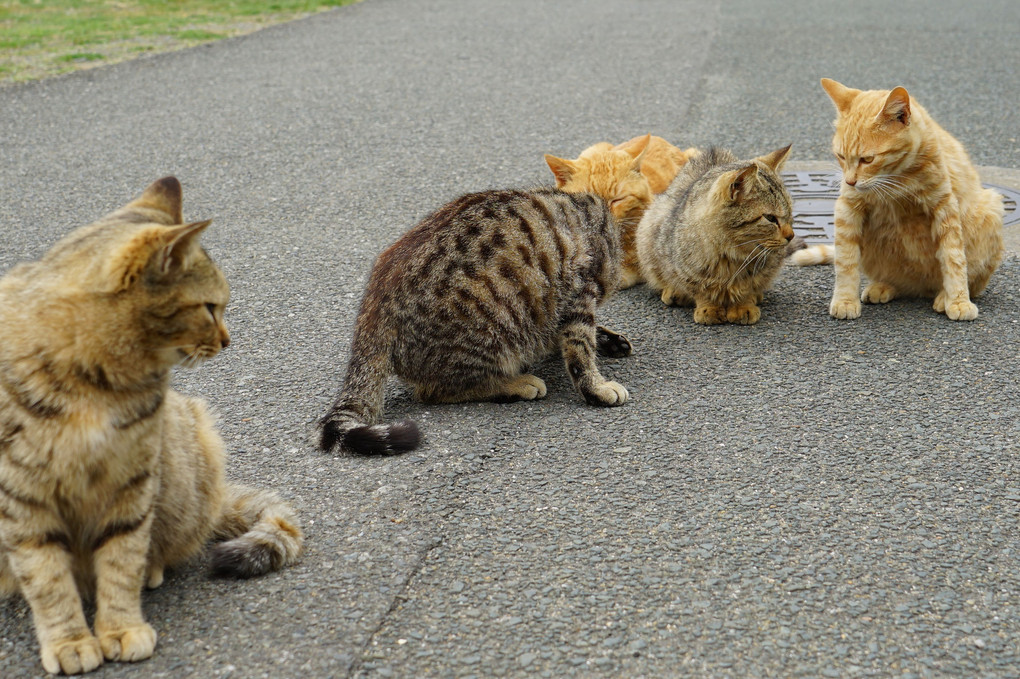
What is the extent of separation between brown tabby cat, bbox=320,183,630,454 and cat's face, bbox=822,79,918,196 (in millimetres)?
1452

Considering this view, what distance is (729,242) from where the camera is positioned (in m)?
5.02

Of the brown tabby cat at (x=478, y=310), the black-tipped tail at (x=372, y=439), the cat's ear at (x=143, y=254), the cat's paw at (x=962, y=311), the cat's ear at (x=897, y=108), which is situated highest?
the cat's ear at (x=143, y=254)

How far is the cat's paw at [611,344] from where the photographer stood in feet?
15.3

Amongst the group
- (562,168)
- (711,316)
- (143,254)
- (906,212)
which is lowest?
(711,316)

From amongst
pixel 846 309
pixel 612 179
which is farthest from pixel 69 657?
pixel 612 179

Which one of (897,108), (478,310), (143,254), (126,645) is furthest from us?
(897,108)

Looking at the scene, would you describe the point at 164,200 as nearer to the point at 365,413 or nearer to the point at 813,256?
the point at 365,413

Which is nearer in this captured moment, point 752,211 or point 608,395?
point 608,395

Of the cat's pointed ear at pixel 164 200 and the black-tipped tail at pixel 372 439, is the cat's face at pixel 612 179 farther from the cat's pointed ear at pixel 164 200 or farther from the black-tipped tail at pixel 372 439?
the cat's pointed ear at pixel 164 200

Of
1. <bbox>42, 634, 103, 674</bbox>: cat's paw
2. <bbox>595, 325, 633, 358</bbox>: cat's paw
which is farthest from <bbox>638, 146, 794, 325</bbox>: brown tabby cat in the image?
<bbox>42, 634, 103, 674</bbox>: cat's paw

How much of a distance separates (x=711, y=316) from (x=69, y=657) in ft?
11.3

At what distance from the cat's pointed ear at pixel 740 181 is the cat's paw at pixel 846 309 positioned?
0.72m

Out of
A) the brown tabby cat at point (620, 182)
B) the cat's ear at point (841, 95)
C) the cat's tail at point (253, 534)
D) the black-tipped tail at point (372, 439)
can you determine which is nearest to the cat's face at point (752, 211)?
the cat's ear at point (841, 95)

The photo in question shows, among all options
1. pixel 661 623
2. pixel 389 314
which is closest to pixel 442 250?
pixel 389 314
